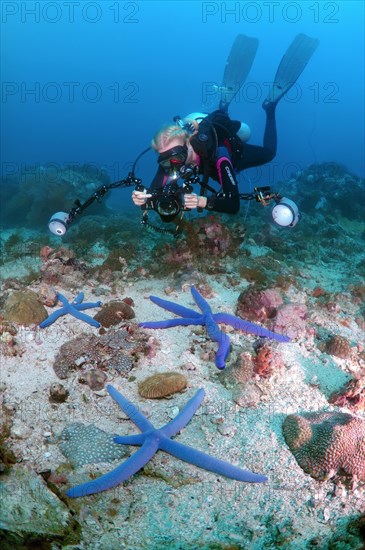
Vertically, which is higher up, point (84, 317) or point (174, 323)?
point (174, 323)

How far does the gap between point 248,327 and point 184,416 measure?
1842mm

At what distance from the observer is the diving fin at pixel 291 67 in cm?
979

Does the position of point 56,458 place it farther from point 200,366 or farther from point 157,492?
point 200,366

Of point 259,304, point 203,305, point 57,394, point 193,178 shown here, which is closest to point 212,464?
point 57,394

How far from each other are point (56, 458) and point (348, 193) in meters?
14.5

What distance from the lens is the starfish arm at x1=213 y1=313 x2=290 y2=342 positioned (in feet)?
17.5

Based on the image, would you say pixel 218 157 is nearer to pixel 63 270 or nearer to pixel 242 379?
pixel 63 270

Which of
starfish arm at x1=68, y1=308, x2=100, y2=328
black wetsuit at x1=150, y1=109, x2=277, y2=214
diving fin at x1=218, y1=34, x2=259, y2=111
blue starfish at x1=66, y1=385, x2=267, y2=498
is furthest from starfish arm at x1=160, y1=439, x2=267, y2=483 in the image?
diving fin at x1=218, y1=34, x2=259, y2=111

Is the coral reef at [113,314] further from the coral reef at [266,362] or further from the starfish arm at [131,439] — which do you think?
the starfish arm at [131,439]

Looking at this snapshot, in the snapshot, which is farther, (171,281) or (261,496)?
(171,281)

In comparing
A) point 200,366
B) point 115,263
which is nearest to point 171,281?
point 115,263

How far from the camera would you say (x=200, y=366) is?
510cm

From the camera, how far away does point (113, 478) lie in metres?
3.32

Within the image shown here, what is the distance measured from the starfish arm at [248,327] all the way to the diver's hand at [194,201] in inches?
68.5
